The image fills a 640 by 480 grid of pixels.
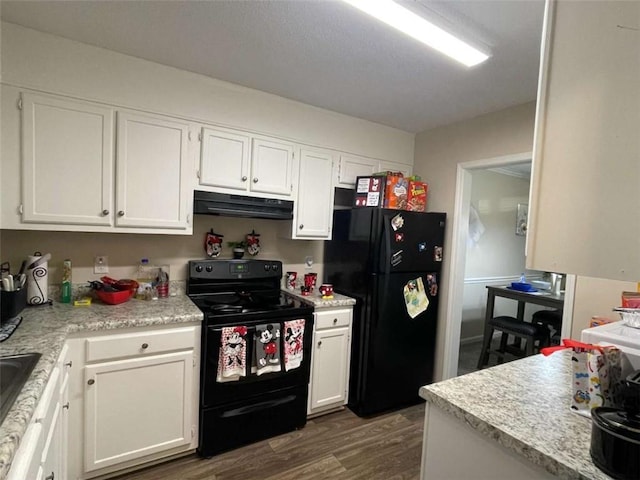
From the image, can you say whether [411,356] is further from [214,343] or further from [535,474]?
[535,474]

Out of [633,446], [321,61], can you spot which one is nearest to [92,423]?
[633,446]

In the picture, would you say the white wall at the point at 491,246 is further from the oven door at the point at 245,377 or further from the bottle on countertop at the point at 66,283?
the bottle on countertop at the point at 66,283

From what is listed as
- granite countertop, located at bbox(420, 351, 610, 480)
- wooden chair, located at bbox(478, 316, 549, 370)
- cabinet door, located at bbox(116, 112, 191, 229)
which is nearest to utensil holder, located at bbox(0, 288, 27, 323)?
cabinet door, located at bbox(116, 112, 191, 229)

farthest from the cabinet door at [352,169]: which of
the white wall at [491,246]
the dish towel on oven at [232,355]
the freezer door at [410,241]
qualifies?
the white wall at [491,246]

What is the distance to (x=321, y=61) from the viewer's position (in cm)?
194

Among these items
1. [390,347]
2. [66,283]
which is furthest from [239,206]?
[390,347]

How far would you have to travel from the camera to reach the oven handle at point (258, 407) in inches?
80.7

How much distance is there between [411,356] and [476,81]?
208 centimetres

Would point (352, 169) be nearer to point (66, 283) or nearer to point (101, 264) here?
point (101, 264)

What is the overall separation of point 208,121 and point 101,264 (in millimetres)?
1189

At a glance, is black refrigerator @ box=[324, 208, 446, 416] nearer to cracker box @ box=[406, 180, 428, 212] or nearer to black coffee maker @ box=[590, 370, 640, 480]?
cracker box @ box=[406, 180, 428, 212]

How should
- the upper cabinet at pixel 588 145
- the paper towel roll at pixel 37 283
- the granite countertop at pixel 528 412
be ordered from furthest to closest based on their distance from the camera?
the paper towel roll at pixel 37 283, the granite countertop at pixel 528 412, the upper cabinet at pixel 588 145

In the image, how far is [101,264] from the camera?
2180 millimetres

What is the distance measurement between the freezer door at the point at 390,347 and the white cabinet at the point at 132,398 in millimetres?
1219
